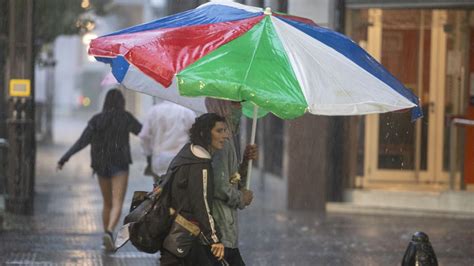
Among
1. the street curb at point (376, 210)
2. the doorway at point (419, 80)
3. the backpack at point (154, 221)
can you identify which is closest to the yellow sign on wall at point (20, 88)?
the street curb at point (376, 210)

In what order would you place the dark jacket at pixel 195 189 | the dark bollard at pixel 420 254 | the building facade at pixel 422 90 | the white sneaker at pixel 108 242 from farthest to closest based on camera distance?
the building facade at pixel 422 90 → the white sneaker at pixel 108 242 → the dark bollard at pixel 420 254 → the dark jacket at pixel 195 189

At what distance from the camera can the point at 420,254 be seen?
7.32 metres

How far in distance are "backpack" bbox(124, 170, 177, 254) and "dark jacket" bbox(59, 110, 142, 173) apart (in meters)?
4.11

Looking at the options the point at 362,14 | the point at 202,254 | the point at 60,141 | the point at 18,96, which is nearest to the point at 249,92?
the point at 202,254

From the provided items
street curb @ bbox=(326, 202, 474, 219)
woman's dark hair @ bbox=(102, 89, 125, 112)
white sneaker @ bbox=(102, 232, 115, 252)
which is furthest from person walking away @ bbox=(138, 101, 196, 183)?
street curb @ bbox=(326, 202, 474, 219)

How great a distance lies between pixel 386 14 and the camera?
1454 centimetres

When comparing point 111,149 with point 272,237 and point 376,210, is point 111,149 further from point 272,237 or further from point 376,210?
point 376,210

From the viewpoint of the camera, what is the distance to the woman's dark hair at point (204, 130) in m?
6.51

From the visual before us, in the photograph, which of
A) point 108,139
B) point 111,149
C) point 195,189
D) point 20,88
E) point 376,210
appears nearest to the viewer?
point 195,189

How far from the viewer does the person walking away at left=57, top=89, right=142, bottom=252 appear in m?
10.6

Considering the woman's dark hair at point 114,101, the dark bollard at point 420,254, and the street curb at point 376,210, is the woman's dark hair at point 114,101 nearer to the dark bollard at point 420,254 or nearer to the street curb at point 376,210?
the dark bollard at point 420,254

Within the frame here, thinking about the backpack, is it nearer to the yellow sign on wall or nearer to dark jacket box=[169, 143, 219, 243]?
dark jacket box=[169, 143, 219, 243]

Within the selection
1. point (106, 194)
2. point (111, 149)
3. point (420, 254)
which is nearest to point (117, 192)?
point (106, 194)

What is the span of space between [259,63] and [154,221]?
1.20 metres
